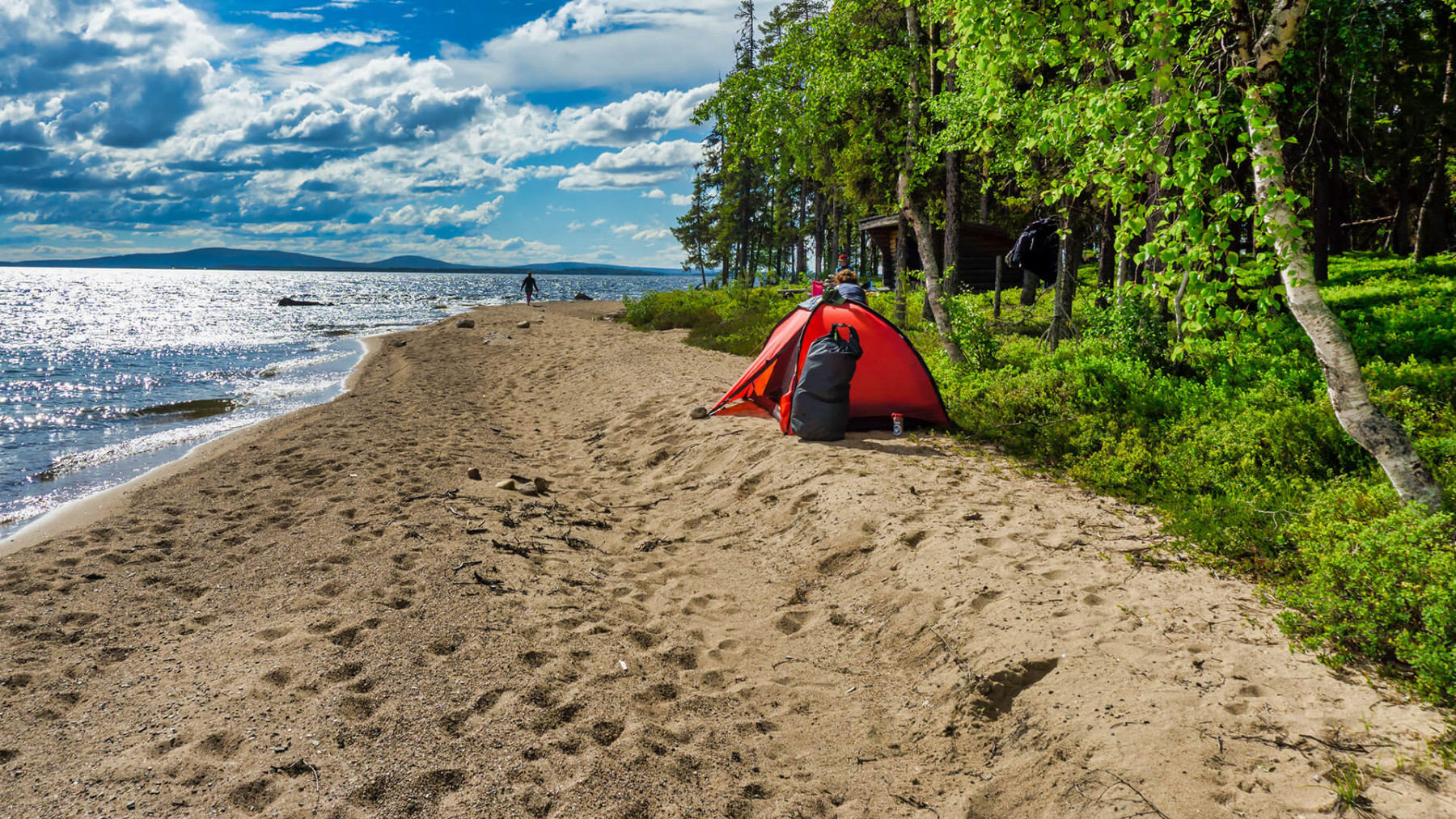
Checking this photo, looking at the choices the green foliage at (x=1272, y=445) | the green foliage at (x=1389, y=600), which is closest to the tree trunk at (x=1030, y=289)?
the green foliage at (x=1272, y=445)

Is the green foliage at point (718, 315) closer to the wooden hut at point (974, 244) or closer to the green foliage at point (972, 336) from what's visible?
the wooden hut at point (974, 244)

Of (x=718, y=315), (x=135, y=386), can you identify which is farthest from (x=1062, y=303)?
(x=135, y=386)

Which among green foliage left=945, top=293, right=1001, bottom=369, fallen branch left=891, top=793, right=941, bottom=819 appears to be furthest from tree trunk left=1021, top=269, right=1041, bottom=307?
fallen branch left=891, top=793, right=941, bottom=819

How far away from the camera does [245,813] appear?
10.2 feet

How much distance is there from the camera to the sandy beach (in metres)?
3.26

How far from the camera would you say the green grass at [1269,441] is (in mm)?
3709

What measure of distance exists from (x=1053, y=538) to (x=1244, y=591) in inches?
50.3

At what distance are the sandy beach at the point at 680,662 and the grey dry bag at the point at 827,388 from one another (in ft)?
1.44

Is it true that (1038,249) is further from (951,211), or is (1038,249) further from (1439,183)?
(1439,183)

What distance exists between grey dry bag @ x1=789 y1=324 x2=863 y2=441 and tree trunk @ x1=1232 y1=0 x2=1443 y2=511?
14.6 feet

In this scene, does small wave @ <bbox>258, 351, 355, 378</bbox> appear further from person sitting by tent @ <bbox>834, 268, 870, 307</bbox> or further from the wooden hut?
the wooden hut

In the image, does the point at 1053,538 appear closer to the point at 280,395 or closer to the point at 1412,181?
the point at 280,395

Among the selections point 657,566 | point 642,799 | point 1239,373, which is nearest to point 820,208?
point 1239,373

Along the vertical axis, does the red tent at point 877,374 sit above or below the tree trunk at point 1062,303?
below
